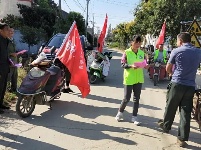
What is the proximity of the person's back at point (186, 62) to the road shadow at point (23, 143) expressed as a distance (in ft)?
8.02

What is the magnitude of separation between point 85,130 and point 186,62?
7.63 feet

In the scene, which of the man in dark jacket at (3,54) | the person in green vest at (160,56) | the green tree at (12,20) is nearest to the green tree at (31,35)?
the green tree at (12,20)

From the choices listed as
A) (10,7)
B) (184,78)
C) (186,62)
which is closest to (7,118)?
(184,78)

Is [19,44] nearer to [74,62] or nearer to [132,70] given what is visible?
[74,62]

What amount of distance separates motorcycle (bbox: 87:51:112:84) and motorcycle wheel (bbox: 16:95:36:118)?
5.26 metres

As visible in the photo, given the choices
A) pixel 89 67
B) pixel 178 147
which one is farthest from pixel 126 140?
pixel 89 67

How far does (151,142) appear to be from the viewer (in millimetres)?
5352

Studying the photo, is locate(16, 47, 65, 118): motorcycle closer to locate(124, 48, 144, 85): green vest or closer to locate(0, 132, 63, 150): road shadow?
locate(0, 132, 63, 150): road shadow

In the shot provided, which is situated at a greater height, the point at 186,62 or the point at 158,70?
the point at 186,62

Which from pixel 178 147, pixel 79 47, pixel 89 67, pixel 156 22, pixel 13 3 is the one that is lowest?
pixel 178 147

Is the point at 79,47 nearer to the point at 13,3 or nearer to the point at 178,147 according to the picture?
the point at 178,147

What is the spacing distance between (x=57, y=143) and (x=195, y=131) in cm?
292

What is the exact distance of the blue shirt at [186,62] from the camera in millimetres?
5098

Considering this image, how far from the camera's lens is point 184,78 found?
5.20 meters
